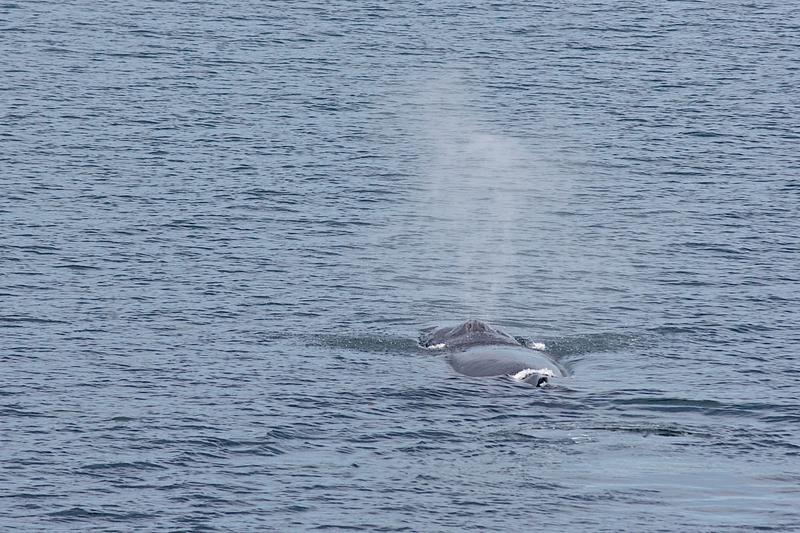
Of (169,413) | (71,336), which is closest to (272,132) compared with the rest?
(71,336)

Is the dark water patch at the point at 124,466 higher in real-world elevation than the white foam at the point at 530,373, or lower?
lower

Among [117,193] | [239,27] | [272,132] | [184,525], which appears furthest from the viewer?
[239,27]

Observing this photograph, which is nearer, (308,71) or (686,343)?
(686,343)

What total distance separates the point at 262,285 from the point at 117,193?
819 inches

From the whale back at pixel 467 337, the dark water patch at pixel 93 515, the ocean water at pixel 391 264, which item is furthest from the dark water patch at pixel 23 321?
the dark water patch at pixel 93 515

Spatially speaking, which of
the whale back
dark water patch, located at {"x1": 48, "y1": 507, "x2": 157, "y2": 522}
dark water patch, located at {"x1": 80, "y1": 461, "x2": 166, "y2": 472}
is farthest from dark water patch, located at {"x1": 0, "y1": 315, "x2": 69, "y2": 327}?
dark water patch, located at {"x1": 48, "y1": 507, "x2": 157, "y2": 522}

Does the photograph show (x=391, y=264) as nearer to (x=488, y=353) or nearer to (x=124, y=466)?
(x=488, y=353)

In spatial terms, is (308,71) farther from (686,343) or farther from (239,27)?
(686,343)

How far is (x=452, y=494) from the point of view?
59.7 meters

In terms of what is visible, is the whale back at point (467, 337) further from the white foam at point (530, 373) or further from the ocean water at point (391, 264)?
the white foam at point (530, 373)

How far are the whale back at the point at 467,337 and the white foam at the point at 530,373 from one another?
17.1ft

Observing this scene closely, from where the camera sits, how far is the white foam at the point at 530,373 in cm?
7088

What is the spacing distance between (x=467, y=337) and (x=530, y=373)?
6755 millimetres

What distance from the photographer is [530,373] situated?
2798 inches
